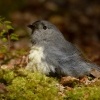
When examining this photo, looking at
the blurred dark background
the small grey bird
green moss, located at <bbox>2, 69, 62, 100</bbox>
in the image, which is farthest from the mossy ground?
the blurred dark background

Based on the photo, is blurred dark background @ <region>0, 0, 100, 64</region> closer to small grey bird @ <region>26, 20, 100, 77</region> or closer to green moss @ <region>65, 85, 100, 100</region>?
small grey bird @ <region>26, 20, 100, 77</region>

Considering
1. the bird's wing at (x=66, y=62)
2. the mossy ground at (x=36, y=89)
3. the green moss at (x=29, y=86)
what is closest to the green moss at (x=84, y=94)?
the mossy ground at (x=36, y=89)

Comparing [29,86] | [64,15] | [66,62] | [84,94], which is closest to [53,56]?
[66,62]

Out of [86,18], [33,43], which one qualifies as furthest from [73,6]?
[33,43]

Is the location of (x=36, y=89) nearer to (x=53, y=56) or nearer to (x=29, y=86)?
(x=29, y=86)

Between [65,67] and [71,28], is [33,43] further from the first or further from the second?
[71,28]
